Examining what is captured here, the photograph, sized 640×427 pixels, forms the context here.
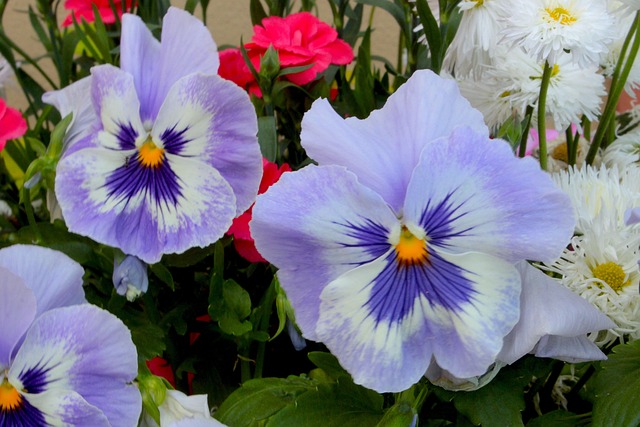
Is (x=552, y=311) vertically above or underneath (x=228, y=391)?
above

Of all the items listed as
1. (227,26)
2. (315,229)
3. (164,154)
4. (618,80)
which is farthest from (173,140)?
(227,26)

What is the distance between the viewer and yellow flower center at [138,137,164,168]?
14.7 inches

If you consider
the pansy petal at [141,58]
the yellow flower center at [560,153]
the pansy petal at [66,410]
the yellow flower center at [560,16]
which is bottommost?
the yellow flower center at [560,153]

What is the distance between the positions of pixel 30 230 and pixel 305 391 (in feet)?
0.60

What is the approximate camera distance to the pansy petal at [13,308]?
1.01ft

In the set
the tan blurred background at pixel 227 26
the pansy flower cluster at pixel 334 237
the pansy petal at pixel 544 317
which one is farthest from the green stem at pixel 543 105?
the tan blurred background at pixel 227 26

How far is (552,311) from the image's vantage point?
0.94 ft

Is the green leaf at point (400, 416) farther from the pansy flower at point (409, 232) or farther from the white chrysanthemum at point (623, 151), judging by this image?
the white chrysanthemum at point (623, 151)

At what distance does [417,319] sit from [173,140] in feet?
0.47

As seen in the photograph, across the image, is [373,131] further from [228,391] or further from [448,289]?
[228,391]

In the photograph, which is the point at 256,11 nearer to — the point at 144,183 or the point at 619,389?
the point at 144,183

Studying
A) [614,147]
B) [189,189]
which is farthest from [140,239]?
[614,147]

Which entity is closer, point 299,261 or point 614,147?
point 299,261

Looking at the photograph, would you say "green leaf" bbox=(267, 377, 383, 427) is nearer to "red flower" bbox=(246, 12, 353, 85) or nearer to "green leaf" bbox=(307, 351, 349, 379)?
"green leaf" bbox=(307, 351, 349, 379)
